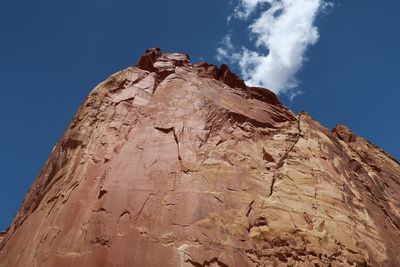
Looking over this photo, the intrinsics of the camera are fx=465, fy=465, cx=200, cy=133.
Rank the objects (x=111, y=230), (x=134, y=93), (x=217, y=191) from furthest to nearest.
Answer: (x=134, y=93) → (x=217, y=191) → (x=111, y=230)

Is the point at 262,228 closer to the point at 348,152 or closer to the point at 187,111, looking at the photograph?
the point at 187,111

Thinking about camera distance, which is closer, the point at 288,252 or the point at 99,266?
the point at 99,266

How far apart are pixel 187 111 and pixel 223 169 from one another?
3.75 meters

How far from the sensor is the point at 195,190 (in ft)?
48.9

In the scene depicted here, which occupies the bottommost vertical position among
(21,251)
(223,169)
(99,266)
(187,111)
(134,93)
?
(99,266)

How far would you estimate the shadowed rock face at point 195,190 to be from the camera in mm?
13203

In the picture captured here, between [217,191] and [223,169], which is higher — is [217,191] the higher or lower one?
the lower one

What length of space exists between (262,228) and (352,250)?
307cm

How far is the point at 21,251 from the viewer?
46.4 ft

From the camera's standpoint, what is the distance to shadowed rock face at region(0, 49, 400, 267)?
13.2 m

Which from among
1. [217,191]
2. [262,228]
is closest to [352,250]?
[262,228]

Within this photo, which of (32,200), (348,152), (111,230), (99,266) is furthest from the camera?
(348,152)

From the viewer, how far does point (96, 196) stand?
47.6ft

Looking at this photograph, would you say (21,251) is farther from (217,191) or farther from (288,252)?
(288,252)
